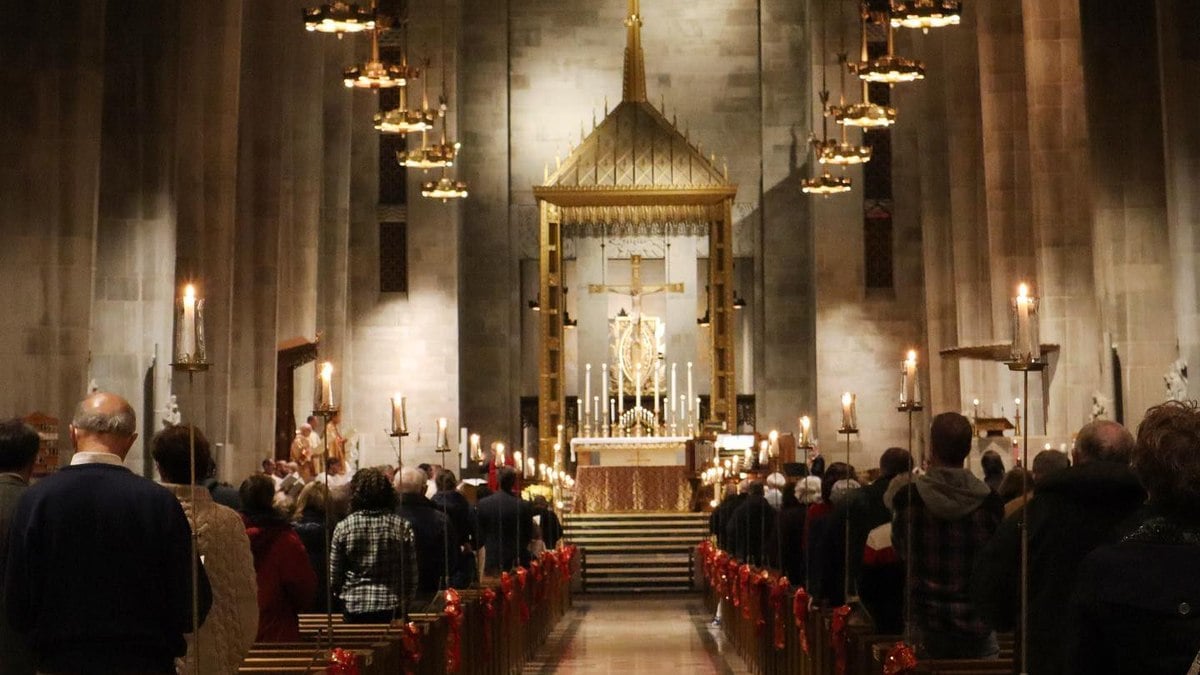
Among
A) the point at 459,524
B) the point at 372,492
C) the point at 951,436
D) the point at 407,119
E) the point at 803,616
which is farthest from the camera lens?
the point at 407,119

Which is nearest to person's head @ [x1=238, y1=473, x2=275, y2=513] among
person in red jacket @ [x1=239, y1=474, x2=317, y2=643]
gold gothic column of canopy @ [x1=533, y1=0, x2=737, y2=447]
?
person in red jacket @ [x1=239, y1=474, x2=317, y2=643]

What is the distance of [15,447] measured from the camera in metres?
7.51

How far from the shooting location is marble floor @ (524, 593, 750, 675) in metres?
19.6

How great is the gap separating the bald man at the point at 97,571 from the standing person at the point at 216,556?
1060 millimetres

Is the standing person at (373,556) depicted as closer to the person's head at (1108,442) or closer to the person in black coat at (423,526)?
the person in black coat at (423,526)

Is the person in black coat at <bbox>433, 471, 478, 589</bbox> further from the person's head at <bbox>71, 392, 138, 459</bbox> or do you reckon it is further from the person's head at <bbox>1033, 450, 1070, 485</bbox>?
the person's head at <bbox>71, 392, 138, 459</bbox>

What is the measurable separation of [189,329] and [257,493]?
2.64 meters

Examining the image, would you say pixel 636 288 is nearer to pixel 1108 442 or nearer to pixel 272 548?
pixel 272 548

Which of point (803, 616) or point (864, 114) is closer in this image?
point (803, 616)

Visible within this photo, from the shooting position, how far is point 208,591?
719 cm

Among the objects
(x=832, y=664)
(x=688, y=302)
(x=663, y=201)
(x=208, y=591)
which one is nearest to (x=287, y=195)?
(x=663, y=201)

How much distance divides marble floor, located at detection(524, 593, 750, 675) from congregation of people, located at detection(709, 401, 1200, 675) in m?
6.36

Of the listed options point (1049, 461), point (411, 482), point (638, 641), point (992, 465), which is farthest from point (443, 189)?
point (1049, 461)

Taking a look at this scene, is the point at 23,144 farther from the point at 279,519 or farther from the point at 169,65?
the point at 279,519
